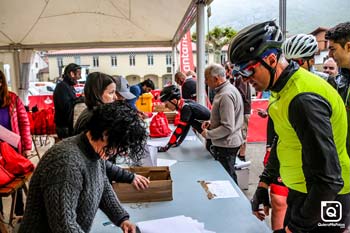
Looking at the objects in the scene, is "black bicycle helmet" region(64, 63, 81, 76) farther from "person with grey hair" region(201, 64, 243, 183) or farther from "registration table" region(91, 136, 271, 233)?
"registration table" region(91, 136, 271, 233)

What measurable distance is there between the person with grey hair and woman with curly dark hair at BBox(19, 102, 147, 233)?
142cm

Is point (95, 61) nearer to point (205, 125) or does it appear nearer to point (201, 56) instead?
point (201, 56)

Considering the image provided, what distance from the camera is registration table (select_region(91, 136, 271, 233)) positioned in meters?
1.34

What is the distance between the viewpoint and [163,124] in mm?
3367

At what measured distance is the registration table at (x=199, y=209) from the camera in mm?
1336

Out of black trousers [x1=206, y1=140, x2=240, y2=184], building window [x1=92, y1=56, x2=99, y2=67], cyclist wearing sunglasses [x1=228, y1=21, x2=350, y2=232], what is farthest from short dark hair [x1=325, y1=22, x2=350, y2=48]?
building window [x1=92, y1=56, x2=99, y2=67]

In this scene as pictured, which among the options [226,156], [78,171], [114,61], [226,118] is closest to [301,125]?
[78,171]

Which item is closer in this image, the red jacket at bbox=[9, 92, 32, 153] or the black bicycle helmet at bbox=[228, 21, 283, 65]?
the black bicycle helmet at bbox=[228, 21, 283, 65]

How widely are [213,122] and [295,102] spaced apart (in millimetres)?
1668

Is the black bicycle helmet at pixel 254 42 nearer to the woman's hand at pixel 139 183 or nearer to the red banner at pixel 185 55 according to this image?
the woman's hand at pixel 139 183

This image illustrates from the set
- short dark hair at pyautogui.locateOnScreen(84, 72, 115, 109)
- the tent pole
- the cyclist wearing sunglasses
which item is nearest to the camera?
the cyclist wearing sunglasses

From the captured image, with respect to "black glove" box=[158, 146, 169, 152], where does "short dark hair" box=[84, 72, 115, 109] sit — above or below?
above

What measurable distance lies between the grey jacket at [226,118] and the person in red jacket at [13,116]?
1.59 metres

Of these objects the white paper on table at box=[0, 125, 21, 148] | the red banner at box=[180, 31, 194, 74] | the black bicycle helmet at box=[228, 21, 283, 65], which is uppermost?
the red banner at box=[180, 31, 194, 74]
